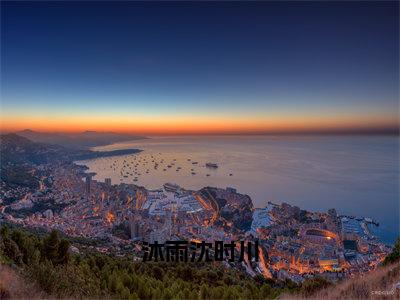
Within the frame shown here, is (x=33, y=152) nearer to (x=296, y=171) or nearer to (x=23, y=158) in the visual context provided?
(x=23, y=158)

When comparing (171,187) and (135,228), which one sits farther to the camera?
(171,187)

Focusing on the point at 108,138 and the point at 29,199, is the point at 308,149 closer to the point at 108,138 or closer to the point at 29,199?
the point at 108,138

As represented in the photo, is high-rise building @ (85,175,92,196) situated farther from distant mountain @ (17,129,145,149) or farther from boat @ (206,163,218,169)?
boat @ (206,163,218,169)

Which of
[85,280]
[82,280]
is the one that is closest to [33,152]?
[85,280]

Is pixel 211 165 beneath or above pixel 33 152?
beneath

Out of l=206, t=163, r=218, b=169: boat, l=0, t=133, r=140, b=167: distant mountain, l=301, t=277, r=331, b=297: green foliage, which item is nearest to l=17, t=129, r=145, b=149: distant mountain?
l=0, t=133, r=140, b=167: distant mountain

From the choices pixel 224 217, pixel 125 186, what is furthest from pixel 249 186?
pixel 125 186

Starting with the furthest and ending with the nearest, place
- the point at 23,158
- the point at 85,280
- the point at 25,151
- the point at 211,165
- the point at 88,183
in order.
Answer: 1. the point at 211,165
2. the point at 88,183
3. the point at 25,151
4. the point at 23,158
5. the point at 85,280

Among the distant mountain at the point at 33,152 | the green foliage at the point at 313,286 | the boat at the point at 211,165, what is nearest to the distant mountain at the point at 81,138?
the distant mountain at the point at 33,152

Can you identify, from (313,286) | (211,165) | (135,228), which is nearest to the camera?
(313,286)
